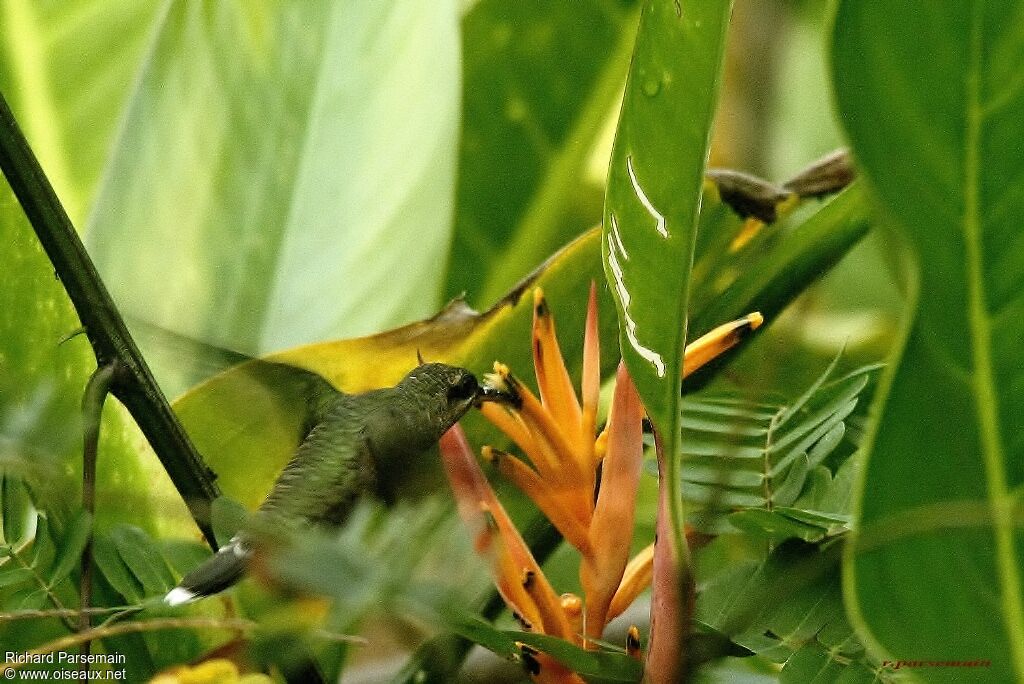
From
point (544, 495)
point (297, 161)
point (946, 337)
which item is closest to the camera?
point (946, 337)

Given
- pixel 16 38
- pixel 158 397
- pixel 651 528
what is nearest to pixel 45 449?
pixel 158 397

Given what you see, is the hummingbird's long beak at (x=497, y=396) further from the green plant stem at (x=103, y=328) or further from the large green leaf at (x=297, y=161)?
the large green leaf at (x=297, y=161)

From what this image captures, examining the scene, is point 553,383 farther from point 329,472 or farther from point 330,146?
point 330,146

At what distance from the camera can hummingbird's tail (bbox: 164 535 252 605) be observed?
31 cm

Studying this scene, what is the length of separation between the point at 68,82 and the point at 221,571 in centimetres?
52

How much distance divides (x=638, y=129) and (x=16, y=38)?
0.54 meters

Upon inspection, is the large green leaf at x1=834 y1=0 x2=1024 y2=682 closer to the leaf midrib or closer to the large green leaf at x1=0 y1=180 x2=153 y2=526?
the leaf midrib

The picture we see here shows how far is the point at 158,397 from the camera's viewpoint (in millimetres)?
339

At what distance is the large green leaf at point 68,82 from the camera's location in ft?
2.35

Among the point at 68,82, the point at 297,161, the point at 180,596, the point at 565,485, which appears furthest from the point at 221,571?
the point at 68,82

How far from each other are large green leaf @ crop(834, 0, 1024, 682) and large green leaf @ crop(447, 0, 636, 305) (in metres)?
0.44

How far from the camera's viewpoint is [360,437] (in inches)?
15.5

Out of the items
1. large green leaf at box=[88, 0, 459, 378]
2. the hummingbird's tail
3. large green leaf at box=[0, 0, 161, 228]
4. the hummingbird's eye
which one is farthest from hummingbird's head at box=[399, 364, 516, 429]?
large green leaf at box=[0, 0, 161, 228]

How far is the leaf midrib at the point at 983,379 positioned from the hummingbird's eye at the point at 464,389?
169mm
